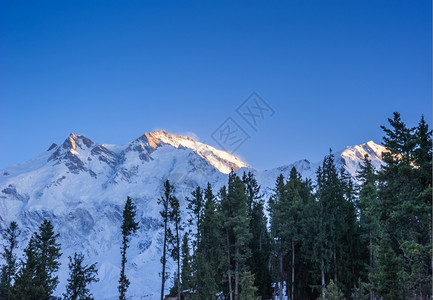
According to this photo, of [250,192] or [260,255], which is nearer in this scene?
[260,255]

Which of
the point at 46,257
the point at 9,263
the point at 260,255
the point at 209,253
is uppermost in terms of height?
the point at 260,255

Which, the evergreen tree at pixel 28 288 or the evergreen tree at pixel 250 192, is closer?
the evergreen tree at pixel 28 288

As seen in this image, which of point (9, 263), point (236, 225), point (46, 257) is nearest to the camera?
point (236, 225)

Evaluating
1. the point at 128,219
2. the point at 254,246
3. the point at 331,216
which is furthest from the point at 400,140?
the point at 128,219

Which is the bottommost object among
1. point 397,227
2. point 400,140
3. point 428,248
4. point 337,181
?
point 428,248

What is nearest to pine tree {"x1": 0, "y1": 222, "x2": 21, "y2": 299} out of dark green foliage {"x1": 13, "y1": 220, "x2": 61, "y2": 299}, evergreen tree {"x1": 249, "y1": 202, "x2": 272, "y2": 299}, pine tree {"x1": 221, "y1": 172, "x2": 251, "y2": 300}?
dark green foliage {"x1": 13, "y1": 220, "x2": 61, "y2": 299}

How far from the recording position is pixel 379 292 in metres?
24.3

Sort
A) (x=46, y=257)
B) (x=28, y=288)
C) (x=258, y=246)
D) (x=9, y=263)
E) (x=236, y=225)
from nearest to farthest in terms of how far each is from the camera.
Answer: (x=28, y=288)
(x=236, y=225)
(x=46, y=257)
(x=9, y=263)
(x=258, y=246)

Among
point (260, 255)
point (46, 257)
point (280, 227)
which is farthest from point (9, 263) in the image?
point (280, 227)

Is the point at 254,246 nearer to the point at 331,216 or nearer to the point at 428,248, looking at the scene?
the point at 331,216

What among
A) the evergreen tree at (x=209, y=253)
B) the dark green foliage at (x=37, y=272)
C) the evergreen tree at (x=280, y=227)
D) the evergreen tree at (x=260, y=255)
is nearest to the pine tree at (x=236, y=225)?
the evergreen tree at (x=209, y=253)

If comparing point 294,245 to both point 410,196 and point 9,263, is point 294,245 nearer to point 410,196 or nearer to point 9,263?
point 410,196

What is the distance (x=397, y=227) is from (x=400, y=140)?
4.83 m

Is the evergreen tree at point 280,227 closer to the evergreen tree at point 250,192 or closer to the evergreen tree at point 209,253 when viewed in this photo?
the evergreen tree at point 250,192
